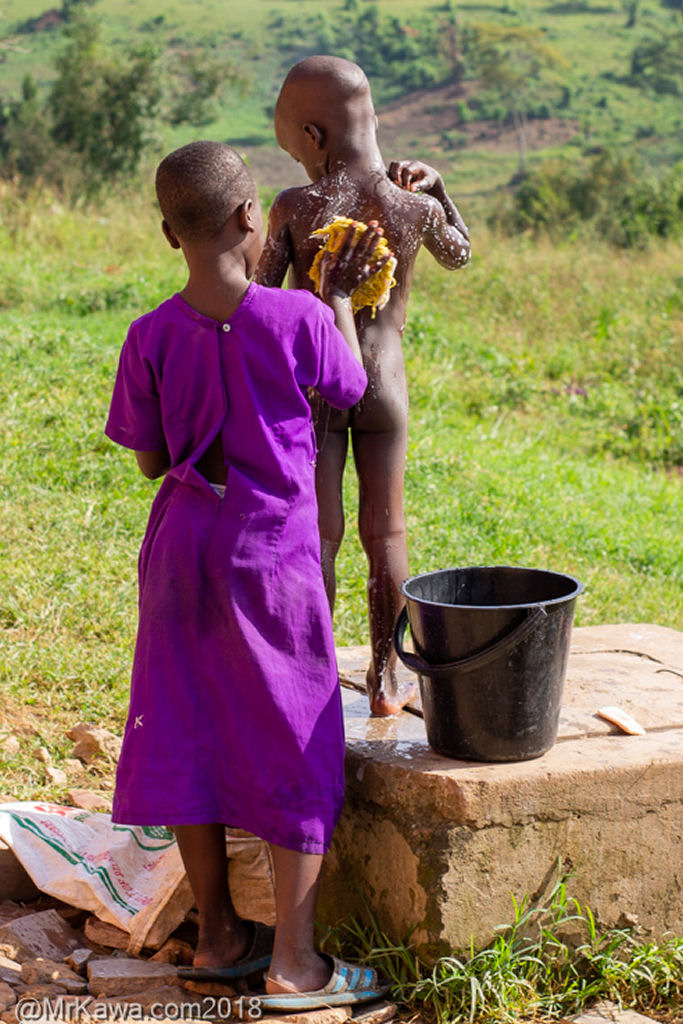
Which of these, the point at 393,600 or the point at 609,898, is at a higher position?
the point at 393,600

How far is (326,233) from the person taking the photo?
2.68 metres

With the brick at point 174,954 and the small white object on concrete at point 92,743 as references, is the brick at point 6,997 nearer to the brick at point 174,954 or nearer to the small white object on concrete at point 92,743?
the brick at point 174,954

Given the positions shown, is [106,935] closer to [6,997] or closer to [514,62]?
[6,997]

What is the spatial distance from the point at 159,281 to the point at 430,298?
263cm

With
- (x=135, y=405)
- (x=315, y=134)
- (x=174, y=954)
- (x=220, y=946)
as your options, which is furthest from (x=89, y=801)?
(x=315, y=134)

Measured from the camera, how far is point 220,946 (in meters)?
2.50

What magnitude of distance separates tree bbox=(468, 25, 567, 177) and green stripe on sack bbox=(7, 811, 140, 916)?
35.5 meters

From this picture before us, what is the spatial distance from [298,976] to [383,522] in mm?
1077

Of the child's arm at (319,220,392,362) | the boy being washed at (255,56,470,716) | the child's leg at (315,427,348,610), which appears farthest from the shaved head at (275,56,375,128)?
the child's leg at (315,427,348,610)

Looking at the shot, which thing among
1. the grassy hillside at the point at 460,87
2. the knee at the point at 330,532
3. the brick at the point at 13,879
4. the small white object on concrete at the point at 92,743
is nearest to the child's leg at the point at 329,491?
the knee at the point at 330,532

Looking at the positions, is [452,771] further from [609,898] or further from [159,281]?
[159,281]

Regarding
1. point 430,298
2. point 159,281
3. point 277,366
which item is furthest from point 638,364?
point 277,366

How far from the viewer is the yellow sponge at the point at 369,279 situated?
259 cm

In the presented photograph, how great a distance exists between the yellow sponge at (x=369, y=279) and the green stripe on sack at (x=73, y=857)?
1.56 meters
